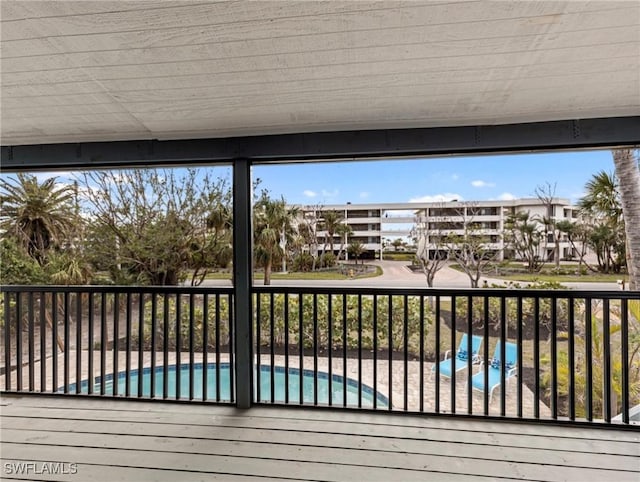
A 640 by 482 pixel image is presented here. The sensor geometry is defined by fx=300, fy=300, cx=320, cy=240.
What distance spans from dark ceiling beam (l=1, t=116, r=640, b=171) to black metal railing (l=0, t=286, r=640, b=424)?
1.05 meters

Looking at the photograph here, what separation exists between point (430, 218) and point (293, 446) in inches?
81.4

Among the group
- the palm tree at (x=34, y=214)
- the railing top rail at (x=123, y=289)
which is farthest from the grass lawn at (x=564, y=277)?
the palm tree at (x=34, y=214)

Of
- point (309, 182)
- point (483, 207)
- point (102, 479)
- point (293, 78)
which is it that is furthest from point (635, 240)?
point (102, 479)

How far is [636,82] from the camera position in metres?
1.62

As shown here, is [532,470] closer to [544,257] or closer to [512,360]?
[544,257]

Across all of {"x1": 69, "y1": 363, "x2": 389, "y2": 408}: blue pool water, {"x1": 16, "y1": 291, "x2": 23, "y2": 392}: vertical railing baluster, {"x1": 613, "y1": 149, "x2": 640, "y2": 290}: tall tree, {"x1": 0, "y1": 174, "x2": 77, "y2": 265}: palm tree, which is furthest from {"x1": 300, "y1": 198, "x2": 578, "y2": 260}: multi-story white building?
{"x1": 0, "y1": 174, "x2": 77, "y2": 265}: palm tree

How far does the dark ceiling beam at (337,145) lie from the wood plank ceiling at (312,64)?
85mm

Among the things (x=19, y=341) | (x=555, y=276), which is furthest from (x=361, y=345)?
(x=19, y=341)

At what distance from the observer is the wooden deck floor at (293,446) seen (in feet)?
5.58

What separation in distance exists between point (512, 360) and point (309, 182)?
132 inches

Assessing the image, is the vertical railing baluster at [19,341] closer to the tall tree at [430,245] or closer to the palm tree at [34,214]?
the palm tree at [34,214]

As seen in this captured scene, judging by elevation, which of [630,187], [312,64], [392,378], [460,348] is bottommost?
[392,378]

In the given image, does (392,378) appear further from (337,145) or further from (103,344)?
(103,344)

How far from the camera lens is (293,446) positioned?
193 centimetres
